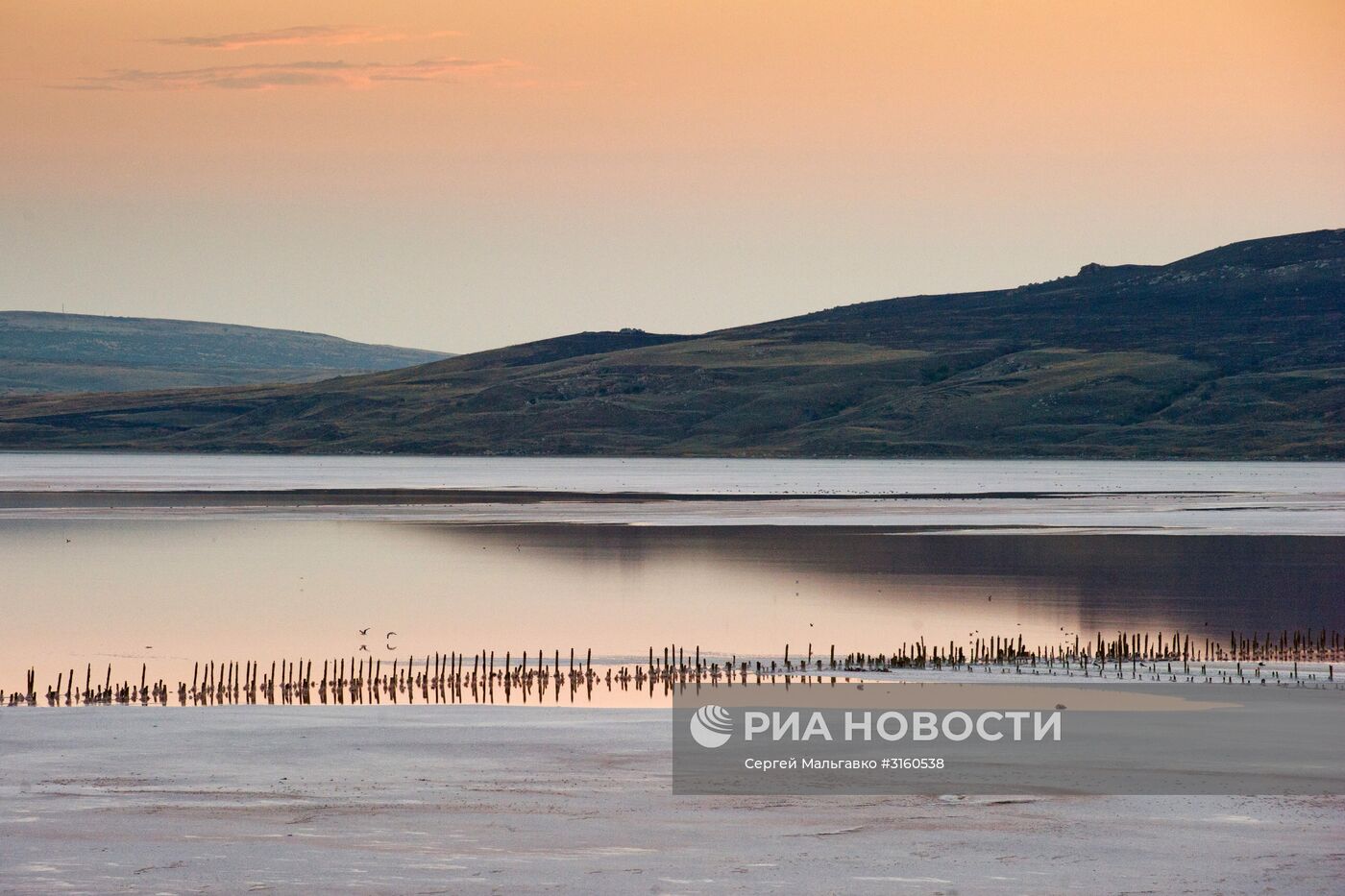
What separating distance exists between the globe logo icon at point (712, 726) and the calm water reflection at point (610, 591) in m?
9.97

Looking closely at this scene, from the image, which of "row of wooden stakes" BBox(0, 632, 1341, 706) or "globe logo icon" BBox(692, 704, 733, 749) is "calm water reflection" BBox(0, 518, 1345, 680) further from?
"globe logo icon" BBox(692, 704, 733, 749)

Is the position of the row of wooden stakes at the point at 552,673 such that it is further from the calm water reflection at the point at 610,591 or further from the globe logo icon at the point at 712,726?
the globe logo icon at the point at 712,726

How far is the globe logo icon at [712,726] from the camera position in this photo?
73.5 feet

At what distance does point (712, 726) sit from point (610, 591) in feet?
81.6

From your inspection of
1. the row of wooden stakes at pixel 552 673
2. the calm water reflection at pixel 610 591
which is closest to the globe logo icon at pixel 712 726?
the row of wooden stakes at pixel 552 673

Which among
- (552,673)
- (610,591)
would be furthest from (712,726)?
(610,591)

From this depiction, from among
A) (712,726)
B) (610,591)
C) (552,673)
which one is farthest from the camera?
(610,591)

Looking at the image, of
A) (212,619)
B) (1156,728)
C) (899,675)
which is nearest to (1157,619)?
(899,675)

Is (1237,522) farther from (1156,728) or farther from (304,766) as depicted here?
(304,766)

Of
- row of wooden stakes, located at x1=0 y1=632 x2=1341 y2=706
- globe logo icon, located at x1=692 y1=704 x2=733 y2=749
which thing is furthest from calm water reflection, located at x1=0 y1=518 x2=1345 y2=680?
globe logo icon, located at x1=692 y1=704 x2=733 y2=749

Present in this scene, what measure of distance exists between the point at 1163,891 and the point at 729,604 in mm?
29976

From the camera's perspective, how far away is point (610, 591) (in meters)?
48.2

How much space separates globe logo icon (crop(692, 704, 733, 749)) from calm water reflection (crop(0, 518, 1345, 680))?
9.97 meters

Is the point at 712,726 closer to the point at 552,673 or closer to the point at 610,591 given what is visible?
the point at 552,673
